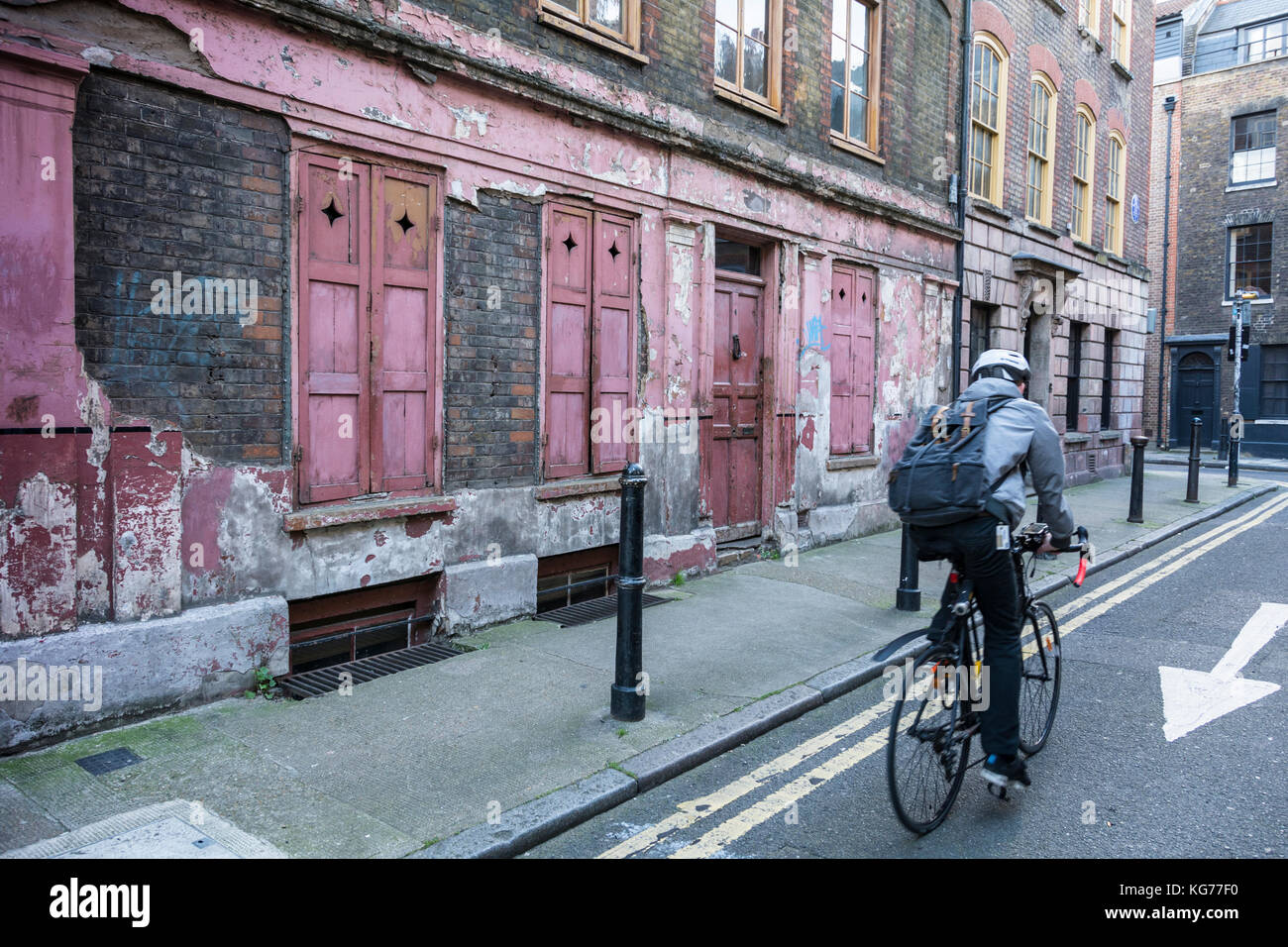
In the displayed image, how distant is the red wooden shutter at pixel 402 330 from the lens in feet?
19.7

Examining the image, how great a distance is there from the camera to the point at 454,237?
6.46m

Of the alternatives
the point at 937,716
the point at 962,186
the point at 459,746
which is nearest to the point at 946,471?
the point at 937,716

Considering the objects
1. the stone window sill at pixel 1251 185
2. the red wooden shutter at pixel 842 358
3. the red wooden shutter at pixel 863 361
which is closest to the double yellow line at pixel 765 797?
the red wooden shutter at pixel 842 358

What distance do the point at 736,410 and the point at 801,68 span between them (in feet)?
12.9

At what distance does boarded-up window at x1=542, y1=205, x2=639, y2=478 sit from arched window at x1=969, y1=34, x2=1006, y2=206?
8363 mm

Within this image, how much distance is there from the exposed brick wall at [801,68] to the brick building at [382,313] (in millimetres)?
46

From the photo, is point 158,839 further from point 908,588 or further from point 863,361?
point 863,361

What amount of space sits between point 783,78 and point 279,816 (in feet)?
28.8


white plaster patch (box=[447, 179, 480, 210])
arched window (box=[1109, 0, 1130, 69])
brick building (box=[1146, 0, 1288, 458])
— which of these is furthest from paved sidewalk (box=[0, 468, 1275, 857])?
brick building (box=[1146, 0, 1288, 458])

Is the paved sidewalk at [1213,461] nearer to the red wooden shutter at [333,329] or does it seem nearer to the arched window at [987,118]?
the arched window at [987,118]

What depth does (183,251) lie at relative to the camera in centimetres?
499

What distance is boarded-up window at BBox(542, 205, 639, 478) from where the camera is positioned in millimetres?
7293
